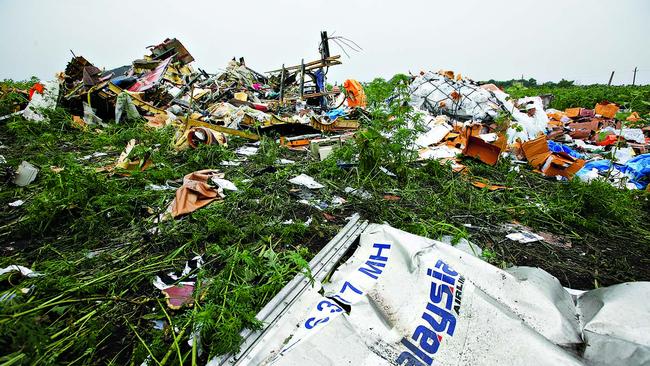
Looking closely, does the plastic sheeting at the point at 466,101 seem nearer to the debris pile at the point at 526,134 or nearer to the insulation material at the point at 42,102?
the debris pile at the point at 526,134

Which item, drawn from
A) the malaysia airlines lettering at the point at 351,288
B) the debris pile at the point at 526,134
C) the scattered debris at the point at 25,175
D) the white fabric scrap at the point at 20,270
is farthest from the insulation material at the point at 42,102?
the debris pile at the point at 526,134

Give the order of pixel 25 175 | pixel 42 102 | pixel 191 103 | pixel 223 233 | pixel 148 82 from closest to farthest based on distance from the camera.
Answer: pixel 223 233 < pixel 25 175 < pixel 42 102 < pixel 191 103 < pixel 148 82

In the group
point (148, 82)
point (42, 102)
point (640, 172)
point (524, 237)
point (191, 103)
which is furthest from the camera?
point (148, 82)

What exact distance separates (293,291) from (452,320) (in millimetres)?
875

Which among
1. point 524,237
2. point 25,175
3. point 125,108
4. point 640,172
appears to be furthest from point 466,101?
point 25,175

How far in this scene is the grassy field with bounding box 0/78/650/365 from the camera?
4.85 ft

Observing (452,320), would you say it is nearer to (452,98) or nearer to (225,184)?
(225,184)

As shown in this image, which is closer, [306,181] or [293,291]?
[293,291]

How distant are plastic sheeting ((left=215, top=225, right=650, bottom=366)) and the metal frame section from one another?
0.05ft

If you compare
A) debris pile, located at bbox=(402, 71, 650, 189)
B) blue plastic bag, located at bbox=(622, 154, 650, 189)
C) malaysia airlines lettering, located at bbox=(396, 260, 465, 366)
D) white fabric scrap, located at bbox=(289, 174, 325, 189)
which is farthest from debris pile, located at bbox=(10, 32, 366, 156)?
blue plastic bag, located at bbox=(622, 154, 650, 189)

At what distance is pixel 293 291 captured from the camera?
1.73 metres

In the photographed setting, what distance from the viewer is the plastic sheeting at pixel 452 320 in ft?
4.28

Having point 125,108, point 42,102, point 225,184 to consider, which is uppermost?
point 42,102

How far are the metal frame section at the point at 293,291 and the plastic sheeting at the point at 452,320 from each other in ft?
0.05
